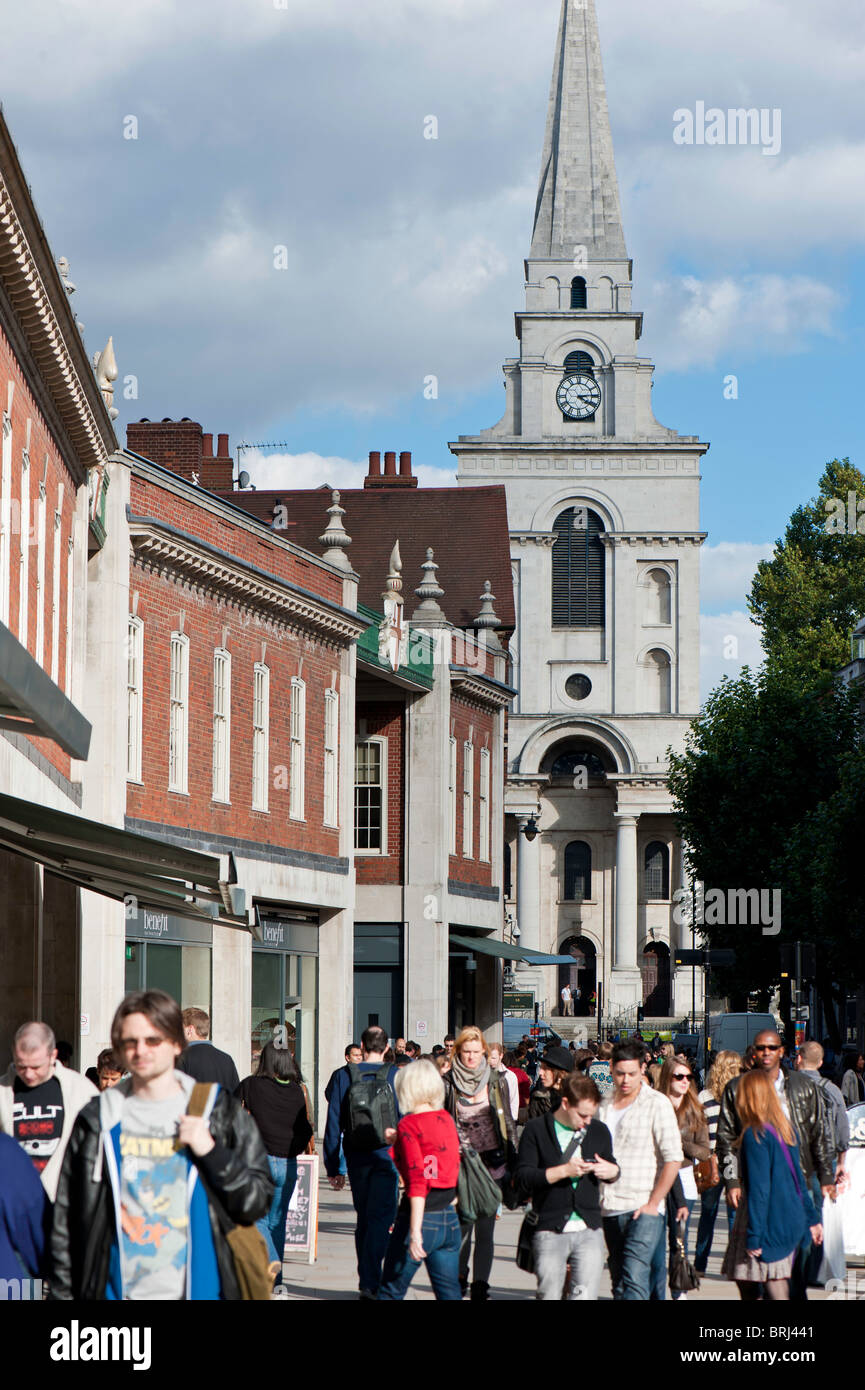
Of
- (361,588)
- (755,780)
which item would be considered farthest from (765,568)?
(361,588)

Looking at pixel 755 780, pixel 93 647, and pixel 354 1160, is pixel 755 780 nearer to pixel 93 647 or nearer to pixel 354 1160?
pixel 93 647

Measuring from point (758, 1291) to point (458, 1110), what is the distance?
9.54 ft

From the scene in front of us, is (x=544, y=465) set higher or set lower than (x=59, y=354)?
higher

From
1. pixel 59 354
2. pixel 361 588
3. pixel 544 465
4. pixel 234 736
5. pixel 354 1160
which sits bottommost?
pixel 354 1160

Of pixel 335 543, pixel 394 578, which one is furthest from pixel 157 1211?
pixel 394 578

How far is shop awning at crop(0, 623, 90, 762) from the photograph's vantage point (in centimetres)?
1012

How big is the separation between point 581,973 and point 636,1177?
280 feet

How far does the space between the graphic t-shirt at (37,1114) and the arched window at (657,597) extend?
283 feet

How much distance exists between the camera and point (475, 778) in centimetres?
4222

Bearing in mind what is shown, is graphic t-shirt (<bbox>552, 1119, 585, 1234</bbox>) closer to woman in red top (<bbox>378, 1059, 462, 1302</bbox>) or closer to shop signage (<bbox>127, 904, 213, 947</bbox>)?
woman in red top (<bbox>378, 1059, 462, 1302</bbox>)

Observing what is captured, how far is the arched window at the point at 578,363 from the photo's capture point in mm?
95625

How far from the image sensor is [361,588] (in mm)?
48719

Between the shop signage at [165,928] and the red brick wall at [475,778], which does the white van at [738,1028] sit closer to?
the red brick wall at [475,778]

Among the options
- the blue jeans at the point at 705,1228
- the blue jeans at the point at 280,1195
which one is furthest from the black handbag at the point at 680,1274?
the blue jeans at the point at 280,1195
